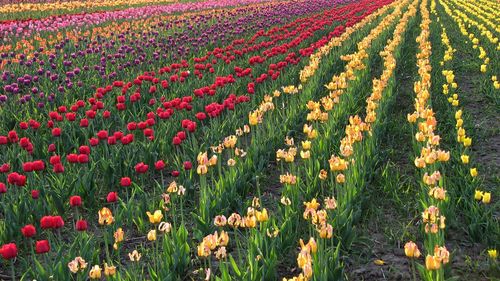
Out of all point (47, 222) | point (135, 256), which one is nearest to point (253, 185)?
point (135, 256)

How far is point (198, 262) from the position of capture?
150 inches

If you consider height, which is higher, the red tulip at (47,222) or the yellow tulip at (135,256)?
the red tulip at (47,222)

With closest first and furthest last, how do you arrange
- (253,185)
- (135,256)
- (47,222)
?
Answer: (135,256)
(47,222)
(253,185)

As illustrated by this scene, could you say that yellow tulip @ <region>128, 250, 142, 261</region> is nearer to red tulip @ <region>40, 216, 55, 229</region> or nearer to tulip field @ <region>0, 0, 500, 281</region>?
tulip field @ <region>0, 0, 500, 281</region>

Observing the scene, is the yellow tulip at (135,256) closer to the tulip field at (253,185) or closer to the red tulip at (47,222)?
the tulip field at (253,185)

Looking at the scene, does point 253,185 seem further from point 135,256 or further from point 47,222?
point 47,222

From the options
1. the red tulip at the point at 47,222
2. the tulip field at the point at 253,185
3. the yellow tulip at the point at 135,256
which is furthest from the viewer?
the tulip field at the point at 253,185

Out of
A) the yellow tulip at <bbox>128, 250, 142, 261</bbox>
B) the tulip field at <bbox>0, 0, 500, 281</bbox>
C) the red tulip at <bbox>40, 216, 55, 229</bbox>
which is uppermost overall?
the red tulip at <bbox>40, 216, 55, 229</bbox>

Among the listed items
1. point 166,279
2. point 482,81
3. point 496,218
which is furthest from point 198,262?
point 482,81

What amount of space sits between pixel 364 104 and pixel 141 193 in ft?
14.0

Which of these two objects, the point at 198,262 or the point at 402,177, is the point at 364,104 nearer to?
the point at 402,177

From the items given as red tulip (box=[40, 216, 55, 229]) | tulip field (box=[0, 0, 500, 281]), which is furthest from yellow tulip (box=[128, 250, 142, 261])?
red tulip (box=[40, 216, 55, 229])

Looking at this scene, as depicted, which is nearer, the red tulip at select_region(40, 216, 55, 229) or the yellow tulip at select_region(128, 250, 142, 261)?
the yellow tulip at select_region(128, 250, 142, 261)

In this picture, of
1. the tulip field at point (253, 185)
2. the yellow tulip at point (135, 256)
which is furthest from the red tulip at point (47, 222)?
the yellow tulip at point (135, 256)
